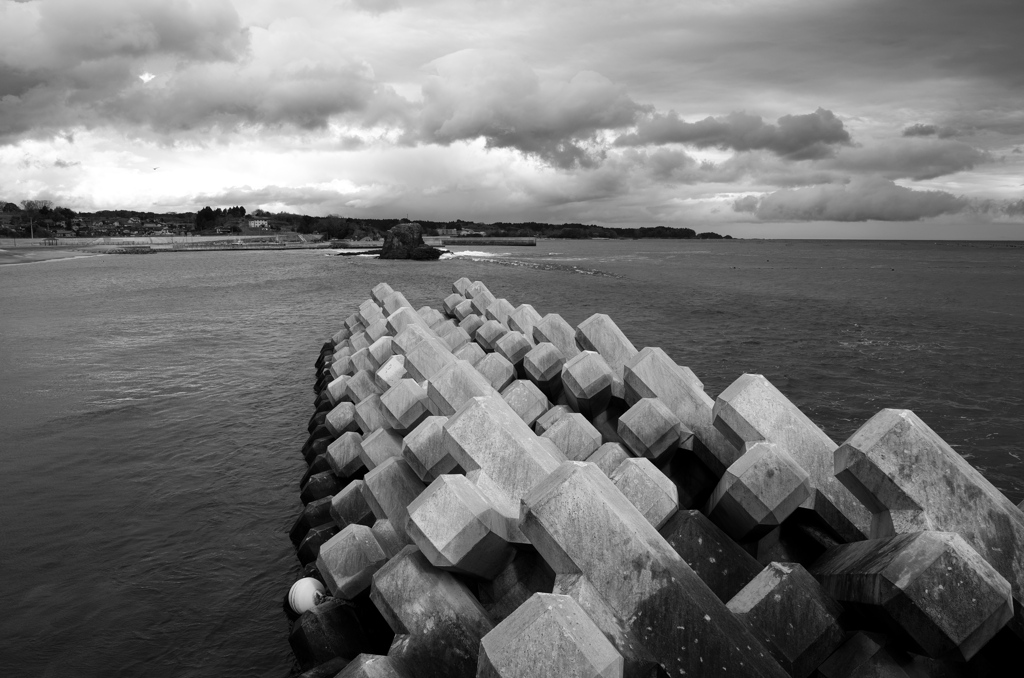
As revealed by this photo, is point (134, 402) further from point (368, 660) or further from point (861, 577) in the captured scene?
point (861, 577)

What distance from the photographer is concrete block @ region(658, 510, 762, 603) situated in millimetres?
4246

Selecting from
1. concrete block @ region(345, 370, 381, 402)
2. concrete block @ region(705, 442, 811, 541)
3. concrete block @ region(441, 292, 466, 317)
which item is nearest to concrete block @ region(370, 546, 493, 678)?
concrete block @ region(705, 442, 811, 541)

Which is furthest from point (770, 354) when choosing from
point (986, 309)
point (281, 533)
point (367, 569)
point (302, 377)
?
point (986, 309)

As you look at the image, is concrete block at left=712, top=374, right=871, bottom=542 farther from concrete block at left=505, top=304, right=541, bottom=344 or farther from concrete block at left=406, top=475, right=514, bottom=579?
concrete block at left=505, top=304, right=541, bottom=344

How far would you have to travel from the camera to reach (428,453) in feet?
16.4

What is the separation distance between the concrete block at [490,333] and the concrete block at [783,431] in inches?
264

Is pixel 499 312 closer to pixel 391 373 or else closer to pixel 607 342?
pixel 607 342

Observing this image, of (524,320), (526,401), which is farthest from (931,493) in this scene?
(524,320)

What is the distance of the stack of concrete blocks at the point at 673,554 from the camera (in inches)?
129

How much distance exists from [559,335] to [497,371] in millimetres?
1795

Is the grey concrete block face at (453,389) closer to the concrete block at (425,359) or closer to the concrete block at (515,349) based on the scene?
the concrete block at (425,359)

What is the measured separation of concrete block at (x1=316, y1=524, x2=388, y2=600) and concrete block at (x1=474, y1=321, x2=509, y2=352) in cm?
658

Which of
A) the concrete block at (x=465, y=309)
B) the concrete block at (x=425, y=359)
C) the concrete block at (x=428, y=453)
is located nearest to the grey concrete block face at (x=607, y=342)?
the concrete block at (x=425, y=359)

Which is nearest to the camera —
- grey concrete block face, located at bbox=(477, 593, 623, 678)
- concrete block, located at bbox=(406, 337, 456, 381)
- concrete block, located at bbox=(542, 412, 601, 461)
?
grey concrete block face, located at bbox=(477, 593, 623, 678)
